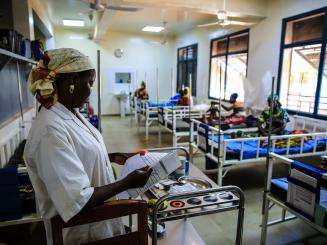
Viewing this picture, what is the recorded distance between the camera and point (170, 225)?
1560 millimetres

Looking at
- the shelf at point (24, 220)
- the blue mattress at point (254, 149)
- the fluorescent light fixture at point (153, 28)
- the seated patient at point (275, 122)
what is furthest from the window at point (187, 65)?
the shelf at point (24, 220)

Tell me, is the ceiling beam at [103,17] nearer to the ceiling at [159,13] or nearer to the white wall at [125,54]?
the ceiling at [159,13]

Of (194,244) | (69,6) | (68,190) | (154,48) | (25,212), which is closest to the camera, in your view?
(68,190)

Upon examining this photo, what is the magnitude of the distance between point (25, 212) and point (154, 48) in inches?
315

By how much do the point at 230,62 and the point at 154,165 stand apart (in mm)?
5522

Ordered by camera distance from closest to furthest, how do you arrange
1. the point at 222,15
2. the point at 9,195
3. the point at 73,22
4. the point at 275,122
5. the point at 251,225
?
the point at 9,195, the point at 251,225, the point at 275,122, the point at 222,15, the point at 73,22

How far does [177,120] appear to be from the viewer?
4828mm

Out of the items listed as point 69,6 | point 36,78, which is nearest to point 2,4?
point 69,6

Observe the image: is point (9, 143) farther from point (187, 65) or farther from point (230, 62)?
point (187, 65)

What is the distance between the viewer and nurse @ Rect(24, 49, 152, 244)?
86cm

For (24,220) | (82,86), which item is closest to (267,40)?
(82,86)

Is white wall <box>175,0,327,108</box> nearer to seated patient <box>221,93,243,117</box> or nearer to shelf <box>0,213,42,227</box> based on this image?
seated patient <box>221,93,243,117</box>

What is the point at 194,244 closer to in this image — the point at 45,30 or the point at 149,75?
the point at 45,30

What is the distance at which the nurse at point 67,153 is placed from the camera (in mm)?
863
